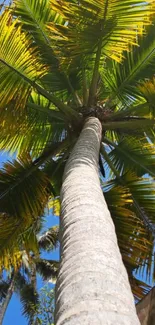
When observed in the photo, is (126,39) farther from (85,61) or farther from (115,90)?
(115,90)

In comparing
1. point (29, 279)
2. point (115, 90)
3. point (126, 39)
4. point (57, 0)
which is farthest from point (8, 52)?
point (29, 279)

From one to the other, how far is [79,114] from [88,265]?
3.97 metres

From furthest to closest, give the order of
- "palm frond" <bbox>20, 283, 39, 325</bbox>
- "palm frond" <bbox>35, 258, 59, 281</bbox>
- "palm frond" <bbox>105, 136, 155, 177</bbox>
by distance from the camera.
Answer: "palm frond" <bbox>35, 258, 59, 281</bbox>
"palm frond" <bbox>20, 283, 39, 325</bbox>
"palm frond" <bbox>105, 136, 155, 177</bbox>

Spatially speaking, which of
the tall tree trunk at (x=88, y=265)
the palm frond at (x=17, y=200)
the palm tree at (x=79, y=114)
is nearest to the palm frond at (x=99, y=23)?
the palm tree at (x=79, y=114)

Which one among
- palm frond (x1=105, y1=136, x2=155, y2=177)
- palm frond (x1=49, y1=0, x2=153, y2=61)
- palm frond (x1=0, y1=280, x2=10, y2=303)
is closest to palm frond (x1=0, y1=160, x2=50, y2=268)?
palm frond (x1=105, y1=136, x2=155, y2=177)

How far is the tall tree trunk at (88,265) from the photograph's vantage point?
2.08 m

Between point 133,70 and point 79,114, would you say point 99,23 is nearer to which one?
point 79,114

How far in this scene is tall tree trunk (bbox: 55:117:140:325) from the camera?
6.82 feet

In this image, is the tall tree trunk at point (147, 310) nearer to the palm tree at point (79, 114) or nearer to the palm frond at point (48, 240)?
the palm tree at point (79, 114)

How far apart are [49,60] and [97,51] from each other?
1.15 m

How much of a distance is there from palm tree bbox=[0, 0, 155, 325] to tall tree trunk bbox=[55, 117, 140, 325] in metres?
0.02

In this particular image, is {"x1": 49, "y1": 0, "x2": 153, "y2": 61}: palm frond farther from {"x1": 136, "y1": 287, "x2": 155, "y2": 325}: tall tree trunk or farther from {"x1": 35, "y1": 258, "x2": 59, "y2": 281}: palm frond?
{"x1": 35, "y1": 258, "x2": 59, "y2": 281}: palm frond

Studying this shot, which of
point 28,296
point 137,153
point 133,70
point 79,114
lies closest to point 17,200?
point 79,114

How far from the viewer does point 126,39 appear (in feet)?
18.3
